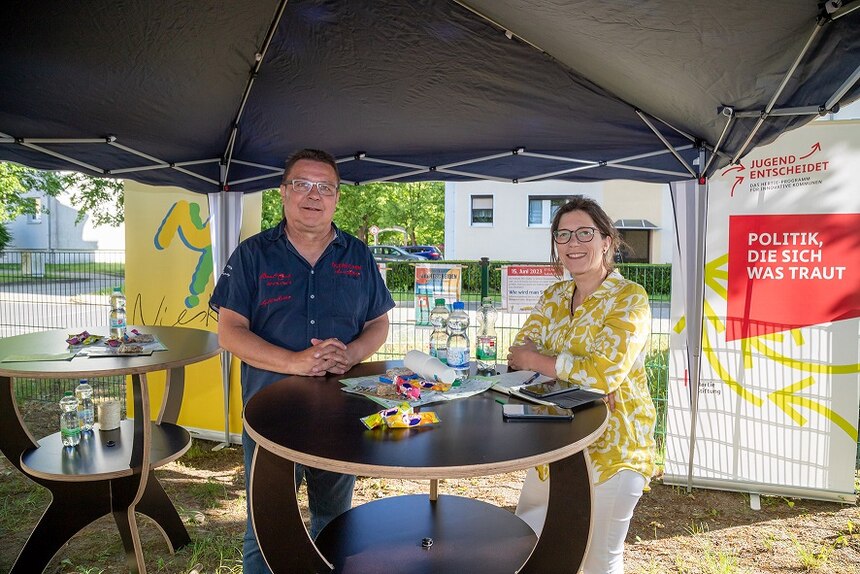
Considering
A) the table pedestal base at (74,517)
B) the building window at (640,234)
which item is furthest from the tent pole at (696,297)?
the building window at (640,234)

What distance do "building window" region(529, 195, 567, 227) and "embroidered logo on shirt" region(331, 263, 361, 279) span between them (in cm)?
1678

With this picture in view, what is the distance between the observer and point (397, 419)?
58.0 inches

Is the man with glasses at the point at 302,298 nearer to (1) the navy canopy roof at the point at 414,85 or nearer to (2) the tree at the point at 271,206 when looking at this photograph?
(1) the navy canopy roof at the point at 414,85

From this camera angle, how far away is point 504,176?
12.4 ft

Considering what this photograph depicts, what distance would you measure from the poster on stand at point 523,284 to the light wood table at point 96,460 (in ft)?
7.06

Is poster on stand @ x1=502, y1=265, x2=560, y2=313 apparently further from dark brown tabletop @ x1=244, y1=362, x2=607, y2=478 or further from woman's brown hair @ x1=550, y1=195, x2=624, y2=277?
dark brown tabletop @ x1=244, y1=362, x2=607, y2=478

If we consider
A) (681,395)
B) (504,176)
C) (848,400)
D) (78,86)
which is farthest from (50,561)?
(848,400)

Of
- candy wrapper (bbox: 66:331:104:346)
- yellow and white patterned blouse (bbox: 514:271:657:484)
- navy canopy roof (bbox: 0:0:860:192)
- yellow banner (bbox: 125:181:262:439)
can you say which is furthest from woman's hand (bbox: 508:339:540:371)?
yellow banner (bbox: 125:181:262:439)

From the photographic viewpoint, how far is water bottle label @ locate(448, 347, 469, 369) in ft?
6.56

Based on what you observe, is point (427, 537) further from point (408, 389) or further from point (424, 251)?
point (424, 251)

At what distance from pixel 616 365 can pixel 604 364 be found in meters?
0.04

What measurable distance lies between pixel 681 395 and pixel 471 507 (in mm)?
2377

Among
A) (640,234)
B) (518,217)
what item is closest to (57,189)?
(518,217)

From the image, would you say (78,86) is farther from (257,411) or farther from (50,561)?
(50,561)
